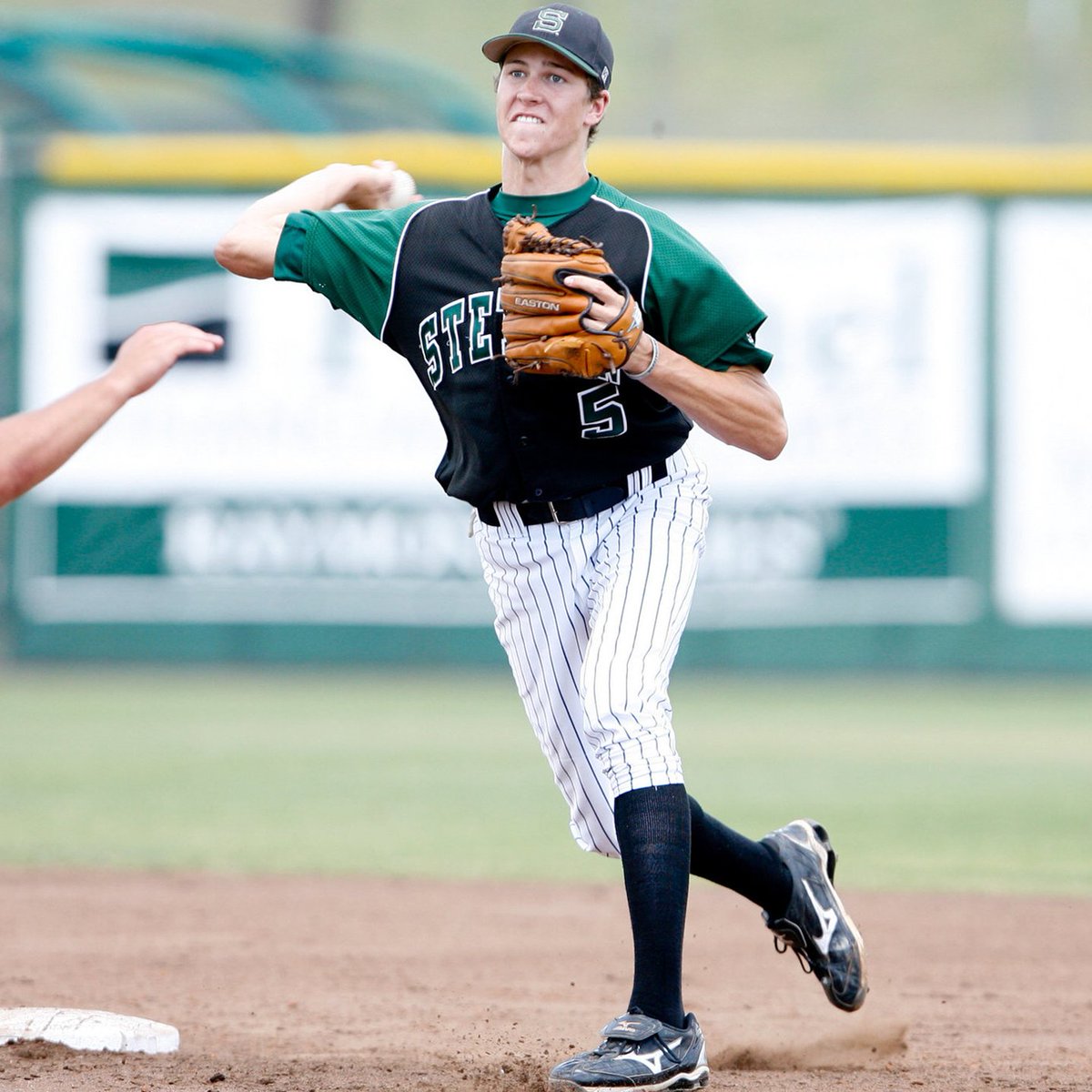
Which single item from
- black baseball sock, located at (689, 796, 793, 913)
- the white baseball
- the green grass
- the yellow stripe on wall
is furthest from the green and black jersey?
the yellow stripe on wall

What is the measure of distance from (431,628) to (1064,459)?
12.3 ft

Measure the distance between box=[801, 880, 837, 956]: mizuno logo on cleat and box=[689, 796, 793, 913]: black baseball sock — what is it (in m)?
0.06

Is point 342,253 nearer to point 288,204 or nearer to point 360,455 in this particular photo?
point 288,204

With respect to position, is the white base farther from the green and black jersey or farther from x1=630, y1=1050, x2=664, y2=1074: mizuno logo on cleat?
the green and black jersey

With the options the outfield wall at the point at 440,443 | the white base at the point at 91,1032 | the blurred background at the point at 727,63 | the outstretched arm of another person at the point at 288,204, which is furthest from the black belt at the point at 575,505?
the blurred background at the point at 727,63

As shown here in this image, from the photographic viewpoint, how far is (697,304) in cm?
302

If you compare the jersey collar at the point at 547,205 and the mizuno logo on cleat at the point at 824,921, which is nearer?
the jersey collar at the point at 547,205

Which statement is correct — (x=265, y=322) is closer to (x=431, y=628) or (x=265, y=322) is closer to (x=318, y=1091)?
(x=431, y=628)

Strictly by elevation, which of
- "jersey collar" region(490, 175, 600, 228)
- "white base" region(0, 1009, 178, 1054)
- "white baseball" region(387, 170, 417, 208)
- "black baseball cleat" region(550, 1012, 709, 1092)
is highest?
"white baseball" region(387, 170, 417, 208)

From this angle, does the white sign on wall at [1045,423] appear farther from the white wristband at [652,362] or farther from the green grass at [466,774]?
the white wristband at [652,362]

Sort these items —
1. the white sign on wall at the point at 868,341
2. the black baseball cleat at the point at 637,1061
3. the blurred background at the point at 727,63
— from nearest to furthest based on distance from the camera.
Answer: the black baseball cleat at the point at 637,1061, the white sign on wall at the point at 868,341, the blurred background at the point at 727,63

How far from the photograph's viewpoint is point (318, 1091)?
2908mm

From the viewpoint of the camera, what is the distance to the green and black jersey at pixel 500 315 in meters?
3.03

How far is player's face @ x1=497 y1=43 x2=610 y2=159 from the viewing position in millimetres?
3029
